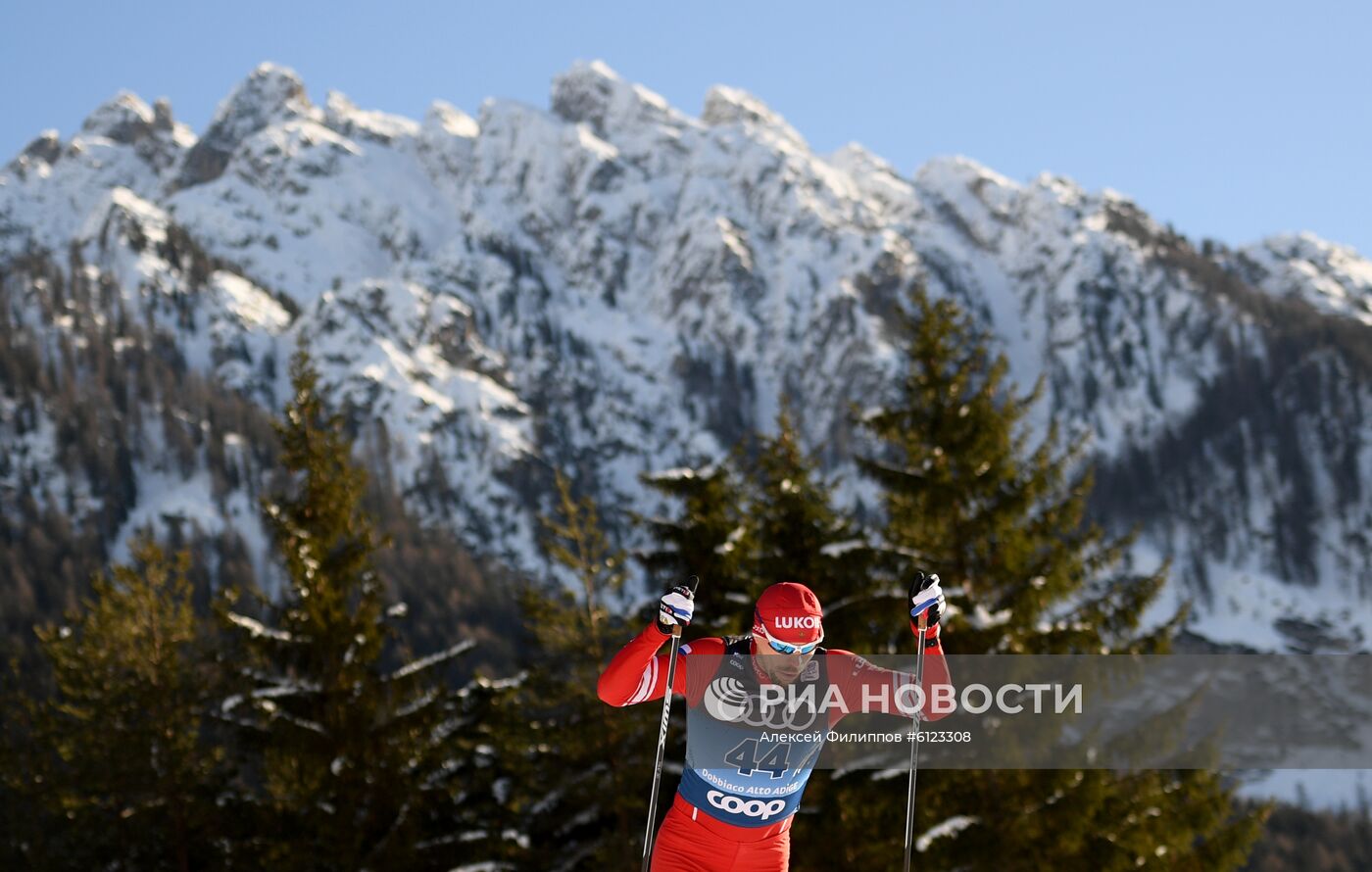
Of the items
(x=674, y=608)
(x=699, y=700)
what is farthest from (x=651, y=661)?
(x=674, y=608)

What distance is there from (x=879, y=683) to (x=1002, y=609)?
873 cm

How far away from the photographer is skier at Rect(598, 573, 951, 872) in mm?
8086

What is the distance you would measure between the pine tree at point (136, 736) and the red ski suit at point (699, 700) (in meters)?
14.3

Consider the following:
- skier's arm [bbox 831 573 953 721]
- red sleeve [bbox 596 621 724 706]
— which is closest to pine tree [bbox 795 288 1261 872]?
skier's arm [bbox 831 573 953 721]

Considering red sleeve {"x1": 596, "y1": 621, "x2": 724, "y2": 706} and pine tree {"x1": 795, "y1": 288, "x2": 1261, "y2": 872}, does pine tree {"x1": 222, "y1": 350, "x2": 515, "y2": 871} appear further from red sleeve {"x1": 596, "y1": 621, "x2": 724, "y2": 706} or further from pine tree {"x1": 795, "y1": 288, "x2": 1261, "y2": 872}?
red sleeve {"x1": 596, "y1": 621, "x2": 724, "y2": 706}

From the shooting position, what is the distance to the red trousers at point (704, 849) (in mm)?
8102

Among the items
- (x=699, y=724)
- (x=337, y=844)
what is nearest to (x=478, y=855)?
(x=337, y=844)

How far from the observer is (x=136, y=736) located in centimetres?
2044

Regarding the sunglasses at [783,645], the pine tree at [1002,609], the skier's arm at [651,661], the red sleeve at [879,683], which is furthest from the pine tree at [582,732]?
the sunglasses at [783,645]

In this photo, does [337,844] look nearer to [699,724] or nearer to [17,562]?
[699,724]

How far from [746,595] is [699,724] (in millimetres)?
9547

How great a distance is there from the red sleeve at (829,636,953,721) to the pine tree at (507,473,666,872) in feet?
32.1

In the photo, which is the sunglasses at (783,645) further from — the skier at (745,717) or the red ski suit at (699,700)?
the red ski suit at (699,700)

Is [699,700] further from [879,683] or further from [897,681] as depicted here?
[897,681]
